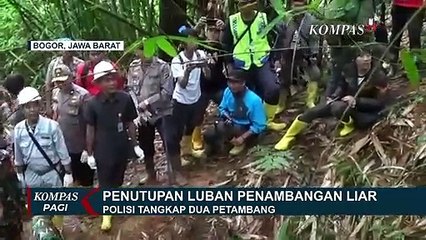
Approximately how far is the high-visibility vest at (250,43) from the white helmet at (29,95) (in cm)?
51

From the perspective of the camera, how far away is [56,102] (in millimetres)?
1948


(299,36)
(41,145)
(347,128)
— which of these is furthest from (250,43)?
(41,145)

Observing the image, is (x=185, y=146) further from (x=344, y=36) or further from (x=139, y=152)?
(x=344, y=36)

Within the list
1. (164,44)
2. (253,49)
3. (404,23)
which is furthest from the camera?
(253,49)

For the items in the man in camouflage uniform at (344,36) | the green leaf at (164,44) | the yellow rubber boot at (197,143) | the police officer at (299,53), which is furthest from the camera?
the yellow rubber boot at (197,143)

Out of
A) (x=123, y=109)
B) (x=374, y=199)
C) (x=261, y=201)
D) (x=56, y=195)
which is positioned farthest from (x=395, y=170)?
(x=56, y=195)

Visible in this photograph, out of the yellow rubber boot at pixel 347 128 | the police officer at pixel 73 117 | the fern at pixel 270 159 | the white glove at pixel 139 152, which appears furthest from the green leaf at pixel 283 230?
the police officer at pixel 73 117

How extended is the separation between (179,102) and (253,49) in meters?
0.24

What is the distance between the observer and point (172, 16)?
1944 mm

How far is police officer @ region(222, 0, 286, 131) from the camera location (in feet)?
6.29

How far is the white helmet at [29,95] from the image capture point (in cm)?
193

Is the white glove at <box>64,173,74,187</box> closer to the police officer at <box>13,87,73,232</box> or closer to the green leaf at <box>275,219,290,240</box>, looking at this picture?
the police officer at <box>13,87,73,232</box>

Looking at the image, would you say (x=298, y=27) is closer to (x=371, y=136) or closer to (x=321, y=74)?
(x=321, y=74)

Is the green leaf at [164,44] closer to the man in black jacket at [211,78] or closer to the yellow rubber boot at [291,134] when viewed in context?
the man in black jacket at [211,78]
